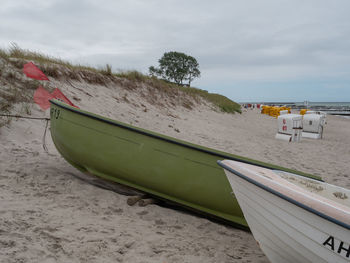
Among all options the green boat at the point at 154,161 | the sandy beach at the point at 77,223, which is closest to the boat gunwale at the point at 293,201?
the sandy beach at the point at 77,223

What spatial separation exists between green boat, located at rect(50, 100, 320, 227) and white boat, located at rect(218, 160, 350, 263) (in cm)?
100

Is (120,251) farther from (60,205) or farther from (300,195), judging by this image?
(300,195)

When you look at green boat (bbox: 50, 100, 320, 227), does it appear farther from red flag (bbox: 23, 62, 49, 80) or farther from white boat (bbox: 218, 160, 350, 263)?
red flag (bbox: 23, 62, 49, 80)

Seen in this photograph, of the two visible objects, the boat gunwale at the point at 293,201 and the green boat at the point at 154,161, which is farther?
the green boat at the point at 154,161

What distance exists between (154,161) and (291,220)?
76.1 inches

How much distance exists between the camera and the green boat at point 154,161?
3381mm

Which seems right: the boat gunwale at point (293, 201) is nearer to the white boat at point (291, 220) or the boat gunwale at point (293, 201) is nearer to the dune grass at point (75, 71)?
the white boat at point (291, 220)

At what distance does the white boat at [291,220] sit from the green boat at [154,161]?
1.00 m

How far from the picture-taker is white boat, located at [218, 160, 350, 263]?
1704mm

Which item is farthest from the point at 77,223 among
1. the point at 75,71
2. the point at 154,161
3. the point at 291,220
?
the point at 75,71

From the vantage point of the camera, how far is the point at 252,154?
783cm

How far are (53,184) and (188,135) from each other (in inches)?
237

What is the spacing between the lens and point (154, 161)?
3471mm

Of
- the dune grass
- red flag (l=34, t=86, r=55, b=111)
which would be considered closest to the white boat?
red flag (l=34, t=86, r=55, b=111)
